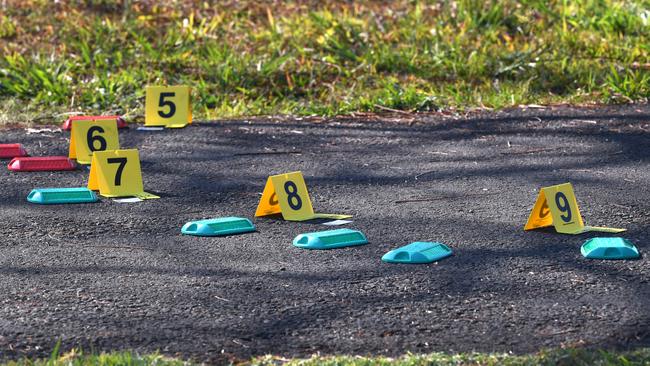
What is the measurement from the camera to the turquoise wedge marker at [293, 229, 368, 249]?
471 cm

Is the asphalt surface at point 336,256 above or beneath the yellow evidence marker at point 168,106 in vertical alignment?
beneath

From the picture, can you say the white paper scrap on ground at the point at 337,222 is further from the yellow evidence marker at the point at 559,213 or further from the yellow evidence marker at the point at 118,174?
the yellow evidence marker at the point at 118,174

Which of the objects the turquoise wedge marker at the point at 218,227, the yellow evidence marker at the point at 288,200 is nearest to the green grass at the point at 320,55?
the yellow evidence marker at the point at 288,200

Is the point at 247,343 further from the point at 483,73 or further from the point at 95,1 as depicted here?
the point at 95,1

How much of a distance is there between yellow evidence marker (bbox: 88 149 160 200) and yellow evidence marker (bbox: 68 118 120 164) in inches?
29.4

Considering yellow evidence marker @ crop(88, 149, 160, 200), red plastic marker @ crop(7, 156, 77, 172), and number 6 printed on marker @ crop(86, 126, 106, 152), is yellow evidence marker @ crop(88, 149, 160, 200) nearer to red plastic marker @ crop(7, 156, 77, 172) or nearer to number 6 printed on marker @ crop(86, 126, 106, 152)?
red plastic marker @ crop(7, 156, 77, 172)

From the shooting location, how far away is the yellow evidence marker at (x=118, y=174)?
5.72 metres

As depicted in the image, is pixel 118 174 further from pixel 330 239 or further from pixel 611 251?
pixel 611 251

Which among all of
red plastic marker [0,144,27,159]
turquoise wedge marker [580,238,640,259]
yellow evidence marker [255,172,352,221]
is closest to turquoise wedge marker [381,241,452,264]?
turquoise wedge marker [580,238,640,259]

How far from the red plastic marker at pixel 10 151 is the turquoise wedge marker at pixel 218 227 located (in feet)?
7.06

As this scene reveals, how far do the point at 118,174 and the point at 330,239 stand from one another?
159 cm

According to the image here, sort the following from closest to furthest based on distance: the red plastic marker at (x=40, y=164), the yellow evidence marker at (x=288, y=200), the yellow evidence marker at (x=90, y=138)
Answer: the yellow evidence marker at (x=288, y=200) → the red plastic marker at (x=40, y=164) → the yellow evidence marker at (x=90, y=138)

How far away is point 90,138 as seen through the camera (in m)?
6.60

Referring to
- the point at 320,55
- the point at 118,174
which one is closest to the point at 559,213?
the point at 118,174
